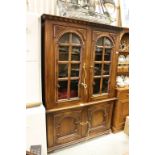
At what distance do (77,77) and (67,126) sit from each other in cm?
74

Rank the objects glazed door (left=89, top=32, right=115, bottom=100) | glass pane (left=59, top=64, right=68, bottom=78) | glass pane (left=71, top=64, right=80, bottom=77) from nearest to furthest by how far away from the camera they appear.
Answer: glass pane (left=59, top=64, right=68, bottom=78) → glass pane (left=71, top=64, right=80, bottom=77) → glazed door (left=89, top=32, right=115, bottom=100)

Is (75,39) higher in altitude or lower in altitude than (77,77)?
higher

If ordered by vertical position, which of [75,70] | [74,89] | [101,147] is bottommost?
[101,147]

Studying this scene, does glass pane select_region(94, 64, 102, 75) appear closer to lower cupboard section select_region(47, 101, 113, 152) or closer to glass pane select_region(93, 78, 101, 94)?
glass pane select_region(93, 78, 101, 94)

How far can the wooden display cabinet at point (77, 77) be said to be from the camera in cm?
213

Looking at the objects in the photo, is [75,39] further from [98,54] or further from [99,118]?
[99,118]

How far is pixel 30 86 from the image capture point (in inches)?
83.1

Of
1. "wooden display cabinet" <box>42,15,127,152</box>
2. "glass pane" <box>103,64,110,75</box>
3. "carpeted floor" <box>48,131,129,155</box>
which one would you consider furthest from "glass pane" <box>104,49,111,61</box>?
"carpeted floor" <box>48,131,129,155</box>

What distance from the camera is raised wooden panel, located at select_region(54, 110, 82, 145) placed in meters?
2.32

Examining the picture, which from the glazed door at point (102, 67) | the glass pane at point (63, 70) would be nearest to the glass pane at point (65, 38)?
the glass pane at point (63, 70)

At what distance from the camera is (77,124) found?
8.23 ft

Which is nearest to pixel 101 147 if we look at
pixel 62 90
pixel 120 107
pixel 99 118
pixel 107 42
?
pixel 99 118

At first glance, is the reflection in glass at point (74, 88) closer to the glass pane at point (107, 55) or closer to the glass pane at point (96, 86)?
the glass pane at point (96, 86)
